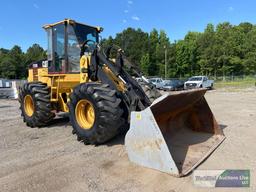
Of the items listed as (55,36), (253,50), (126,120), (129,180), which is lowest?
(129,180)

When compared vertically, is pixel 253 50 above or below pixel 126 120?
above

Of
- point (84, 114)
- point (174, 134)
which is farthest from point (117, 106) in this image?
point (174, 134)

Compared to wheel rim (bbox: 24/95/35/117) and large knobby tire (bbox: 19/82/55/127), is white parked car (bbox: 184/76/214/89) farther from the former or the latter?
large knobby tire (bbox: 19/82/55/127)

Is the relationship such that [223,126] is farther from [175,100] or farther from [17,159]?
[17,159]

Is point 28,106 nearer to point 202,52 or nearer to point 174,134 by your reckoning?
point 174,134

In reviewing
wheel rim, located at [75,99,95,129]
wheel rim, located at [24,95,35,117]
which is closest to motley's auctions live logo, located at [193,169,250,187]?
wheel rim, located at [75,99,95,129]

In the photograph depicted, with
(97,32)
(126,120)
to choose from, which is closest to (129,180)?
(126,120)

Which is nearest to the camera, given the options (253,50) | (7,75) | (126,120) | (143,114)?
(143,114)

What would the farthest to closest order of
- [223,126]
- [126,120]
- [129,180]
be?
[223,126] → [126,120] → [129,180]

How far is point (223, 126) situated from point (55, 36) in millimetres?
5535

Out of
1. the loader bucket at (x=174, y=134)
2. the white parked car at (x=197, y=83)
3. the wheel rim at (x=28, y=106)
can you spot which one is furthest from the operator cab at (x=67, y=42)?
the white parked car at (x=197, y=83)

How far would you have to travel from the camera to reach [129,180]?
426 centimetres

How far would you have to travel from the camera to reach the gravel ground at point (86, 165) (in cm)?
410

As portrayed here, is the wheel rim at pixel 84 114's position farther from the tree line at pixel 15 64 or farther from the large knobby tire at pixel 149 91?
the tree line at pixel 15 64
